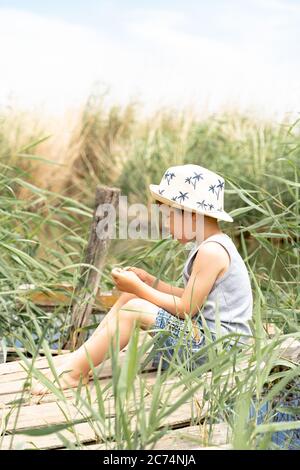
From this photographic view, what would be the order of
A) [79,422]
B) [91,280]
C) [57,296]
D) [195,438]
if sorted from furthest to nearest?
[57,296] < [91,280] < [195,438] < [79,422]

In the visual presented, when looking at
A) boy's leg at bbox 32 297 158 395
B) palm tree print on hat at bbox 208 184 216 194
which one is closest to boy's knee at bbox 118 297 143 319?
boy's leg at bbox 32 297 158 395

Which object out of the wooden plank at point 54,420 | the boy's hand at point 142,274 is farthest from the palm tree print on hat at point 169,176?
the wooden plank at point 54,420

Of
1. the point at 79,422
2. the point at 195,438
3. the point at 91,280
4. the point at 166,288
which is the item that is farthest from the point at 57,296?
the point at 79,422

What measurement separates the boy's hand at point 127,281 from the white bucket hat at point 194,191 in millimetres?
310

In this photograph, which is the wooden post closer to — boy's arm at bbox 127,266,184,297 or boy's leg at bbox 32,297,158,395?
boy's arm at bbox 127,266,184,297

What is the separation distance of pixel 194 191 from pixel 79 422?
51.9 inches

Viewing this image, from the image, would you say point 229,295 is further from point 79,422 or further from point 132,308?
point 79,422

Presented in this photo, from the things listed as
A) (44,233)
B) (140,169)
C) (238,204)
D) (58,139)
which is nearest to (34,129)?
(58,139)

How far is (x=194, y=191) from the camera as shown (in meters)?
3.45

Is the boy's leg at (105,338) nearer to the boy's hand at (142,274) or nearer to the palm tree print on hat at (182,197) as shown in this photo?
the boy's hand at (142,274)

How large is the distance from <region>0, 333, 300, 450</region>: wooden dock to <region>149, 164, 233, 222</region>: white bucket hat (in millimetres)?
604

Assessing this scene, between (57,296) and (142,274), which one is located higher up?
(142,274)

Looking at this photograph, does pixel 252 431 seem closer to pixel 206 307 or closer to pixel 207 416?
pixel 207 416

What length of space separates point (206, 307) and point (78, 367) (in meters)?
0.52
